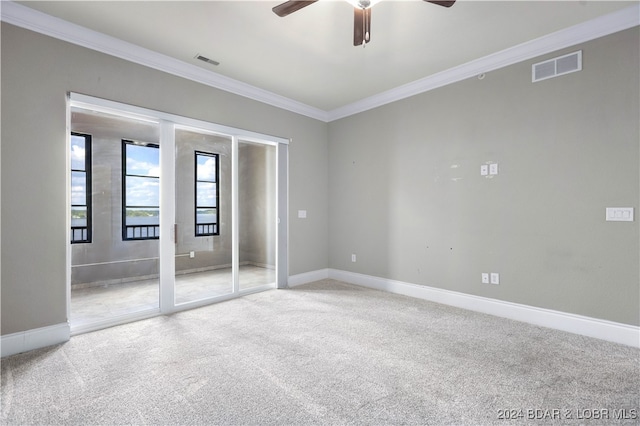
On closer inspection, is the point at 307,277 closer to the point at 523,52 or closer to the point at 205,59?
the point at 205,59

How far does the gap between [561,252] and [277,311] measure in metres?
3.10

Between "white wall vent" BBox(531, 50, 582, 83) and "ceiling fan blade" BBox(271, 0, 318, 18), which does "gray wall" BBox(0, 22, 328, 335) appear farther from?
"white wall vent" BBox(531, 50, 582, 83)

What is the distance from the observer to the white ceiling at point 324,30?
2531mm

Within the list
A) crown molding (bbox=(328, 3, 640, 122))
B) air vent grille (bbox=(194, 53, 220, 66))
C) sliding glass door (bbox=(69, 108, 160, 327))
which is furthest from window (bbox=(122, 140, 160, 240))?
crown molding (bbox=(328, 3, 640, 122))

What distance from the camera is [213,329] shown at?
3031mm

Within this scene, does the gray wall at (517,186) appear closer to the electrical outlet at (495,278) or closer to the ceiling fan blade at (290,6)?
the electrical outlet at (495,278)

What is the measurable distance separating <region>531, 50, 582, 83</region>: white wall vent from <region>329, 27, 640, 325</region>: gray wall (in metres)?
0.05

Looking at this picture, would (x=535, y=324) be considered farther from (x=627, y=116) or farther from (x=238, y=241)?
(x=238, y=241)

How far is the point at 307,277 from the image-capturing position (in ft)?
16.4

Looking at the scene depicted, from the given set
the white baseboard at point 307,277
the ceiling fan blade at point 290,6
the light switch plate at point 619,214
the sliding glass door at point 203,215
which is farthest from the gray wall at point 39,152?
the light switch plate at point 619,214

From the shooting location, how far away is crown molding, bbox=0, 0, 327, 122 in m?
A: 2.54

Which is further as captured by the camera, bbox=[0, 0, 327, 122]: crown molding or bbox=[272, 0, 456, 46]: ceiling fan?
bbox=[0, 0, 327, 122]: crown molding

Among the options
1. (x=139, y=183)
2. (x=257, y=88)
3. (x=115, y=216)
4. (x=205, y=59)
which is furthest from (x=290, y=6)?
(x=115, y=216)

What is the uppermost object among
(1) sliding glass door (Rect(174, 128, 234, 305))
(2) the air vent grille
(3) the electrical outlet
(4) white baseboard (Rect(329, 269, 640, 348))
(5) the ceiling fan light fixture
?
(2) the air vent grille
